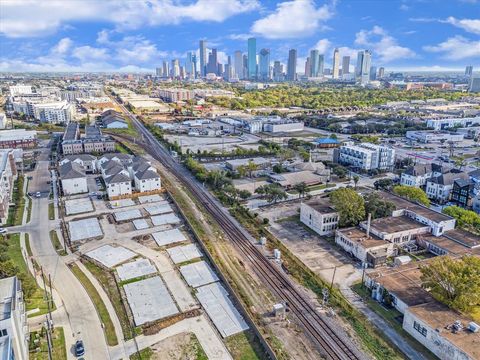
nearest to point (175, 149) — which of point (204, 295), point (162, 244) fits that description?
point (162, 244)

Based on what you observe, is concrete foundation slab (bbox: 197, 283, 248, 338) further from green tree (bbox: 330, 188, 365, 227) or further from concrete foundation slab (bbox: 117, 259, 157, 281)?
green tree (bbox: 330, 188, 365, 227)

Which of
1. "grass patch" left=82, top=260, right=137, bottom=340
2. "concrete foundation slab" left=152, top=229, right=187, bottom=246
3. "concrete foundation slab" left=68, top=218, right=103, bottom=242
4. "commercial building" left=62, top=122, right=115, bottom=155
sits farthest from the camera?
"commercial building" left=62, top=122, right=115, bottom=155

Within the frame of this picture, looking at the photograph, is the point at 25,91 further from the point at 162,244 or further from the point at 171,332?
the point at 171,332

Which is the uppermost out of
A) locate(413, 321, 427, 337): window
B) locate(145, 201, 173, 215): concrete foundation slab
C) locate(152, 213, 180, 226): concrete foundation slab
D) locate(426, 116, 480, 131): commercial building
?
locate(426, 116, 480, 131): commercial building

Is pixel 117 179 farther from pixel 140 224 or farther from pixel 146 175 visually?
pixel 140 224

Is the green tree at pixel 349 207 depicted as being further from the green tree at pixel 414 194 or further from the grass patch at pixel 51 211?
the grass patch at pixel 51 211

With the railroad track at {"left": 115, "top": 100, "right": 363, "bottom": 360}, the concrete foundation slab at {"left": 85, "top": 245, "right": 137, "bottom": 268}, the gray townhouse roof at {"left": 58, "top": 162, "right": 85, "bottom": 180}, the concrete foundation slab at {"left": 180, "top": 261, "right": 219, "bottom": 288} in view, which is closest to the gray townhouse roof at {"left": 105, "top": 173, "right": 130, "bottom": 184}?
the gray townhouse roof at {"left": 58, "top": 162, "right": 85, "bottom": 180}

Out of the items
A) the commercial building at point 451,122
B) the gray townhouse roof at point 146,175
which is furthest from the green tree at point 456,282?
the commercial building at point 451,122

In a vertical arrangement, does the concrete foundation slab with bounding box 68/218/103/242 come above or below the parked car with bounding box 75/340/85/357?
above
